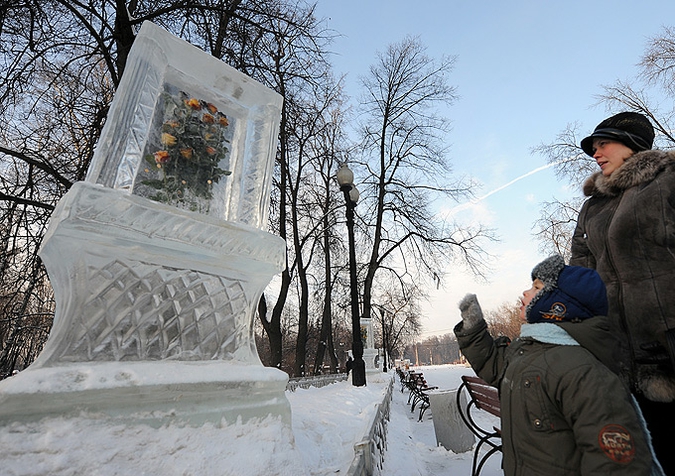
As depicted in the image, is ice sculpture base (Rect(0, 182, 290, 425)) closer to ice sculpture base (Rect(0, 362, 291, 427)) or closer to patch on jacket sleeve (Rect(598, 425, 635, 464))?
ice sculpture base (Rect(0, 362, 291, 427))

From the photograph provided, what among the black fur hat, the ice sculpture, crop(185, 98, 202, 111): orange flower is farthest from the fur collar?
the ice sculpture

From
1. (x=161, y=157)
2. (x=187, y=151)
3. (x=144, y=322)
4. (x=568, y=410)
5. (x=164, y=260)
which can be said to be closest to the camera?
(x=568, y=410)

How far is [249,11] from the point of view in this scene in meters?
6.23

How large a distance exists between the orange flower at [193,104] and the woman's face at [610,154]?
2.54 metres

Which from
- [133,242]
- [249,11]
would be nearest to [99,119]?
[249,11]

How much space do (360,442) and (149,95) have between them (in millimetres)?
2448

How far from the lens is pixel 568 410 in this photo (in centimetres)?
138

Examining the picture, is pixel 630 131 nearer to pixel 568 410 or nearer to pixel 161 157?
pixel 568 410

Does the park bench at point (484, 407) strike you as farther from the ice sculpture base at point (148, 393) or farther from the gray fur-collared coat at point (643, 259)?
the ice sculpture base at point (148, 393)

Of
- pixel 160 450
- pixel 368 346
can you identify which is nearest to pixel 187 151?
pixel 160 450

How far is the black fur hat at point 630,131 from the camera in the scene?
190cm

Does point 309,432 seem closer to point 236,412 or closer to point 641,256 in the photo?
point 236,412

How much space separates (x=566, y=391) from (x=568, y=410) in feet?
0.22

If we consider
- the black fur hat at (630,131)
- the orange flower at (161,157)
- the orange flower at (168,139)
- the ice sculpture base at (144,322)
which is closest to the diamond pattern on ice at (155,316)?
the ice sculpture base at (144,322)
